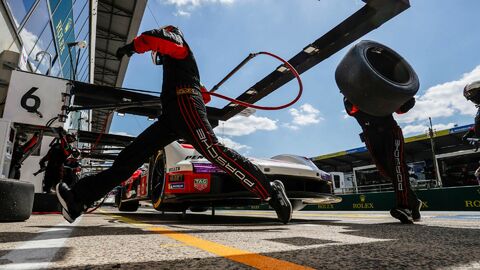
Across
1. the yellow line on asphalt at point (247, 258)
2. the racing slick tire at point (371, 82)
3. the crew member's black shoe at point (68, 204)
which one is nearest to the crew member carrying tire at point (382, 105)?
the racing slick tire at point (371, 82)

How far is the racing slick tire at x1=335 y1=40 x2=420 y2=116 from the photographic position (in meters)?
3.17

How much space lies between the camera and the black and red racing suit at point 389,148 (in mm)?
3222

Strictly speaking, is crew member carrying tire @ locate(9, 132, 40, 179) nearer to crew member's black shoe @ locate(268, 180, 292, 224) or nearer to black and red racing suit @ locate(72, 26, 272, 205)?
black and red racing suit @ locate(72, 26, 272, 205)

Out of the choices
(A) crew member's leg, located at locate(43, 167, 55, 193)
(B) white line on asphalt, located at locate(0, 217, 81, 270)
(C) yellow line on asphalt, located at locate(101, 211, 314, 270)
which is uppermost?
(A) crew member's leg, located at locate(43, 167, 55, 193)

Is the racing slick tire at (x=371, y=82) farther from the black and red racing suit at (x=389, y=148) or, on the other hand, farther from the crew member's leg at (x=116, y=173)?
the crew member's leg at (x=116, y=173)

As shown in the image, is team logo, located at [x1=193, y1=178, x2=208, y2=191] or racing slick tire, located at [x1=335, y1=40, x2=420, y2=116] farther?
team logo, located at [x1=193, y1=178, x2=208, y2=191]

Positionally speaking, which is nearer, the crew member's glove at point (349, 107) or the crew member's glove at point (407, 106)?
the crew member's glove at point (407, 106)

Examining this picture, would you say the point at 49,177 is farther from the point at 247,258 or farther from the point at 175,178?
the point at 247,258

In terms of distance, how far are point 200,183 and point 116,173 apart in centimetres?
114

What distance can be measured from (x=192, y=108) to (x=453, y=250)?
191 centimetres

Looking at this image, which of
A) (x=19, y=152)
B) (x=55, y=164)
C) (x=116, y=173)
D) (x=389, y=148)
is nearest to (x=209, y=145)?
(x=116, y=173)

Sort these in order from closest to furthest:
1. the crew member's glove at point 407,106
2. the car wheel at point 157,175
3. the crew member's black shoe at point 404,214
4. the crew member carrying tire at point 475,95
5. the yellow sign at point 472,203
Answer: the crew member's black shoe at point 404,214 < the crew member's glove at point 407,106 < the car wheel at point 157,175 < the crew member carrying tire at point 475,95 < the yellow sign at point 472,203

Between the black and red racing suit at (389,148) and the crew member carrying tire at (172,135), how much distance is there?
4.47 ft

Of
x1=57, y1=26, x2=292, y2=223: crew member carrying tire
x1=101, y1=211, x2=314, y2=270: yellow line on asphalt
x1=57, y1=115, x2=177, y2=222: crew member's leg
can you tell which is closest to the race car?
x1=57, y1=26, x2=292, y2=223: crew member carrying tire
